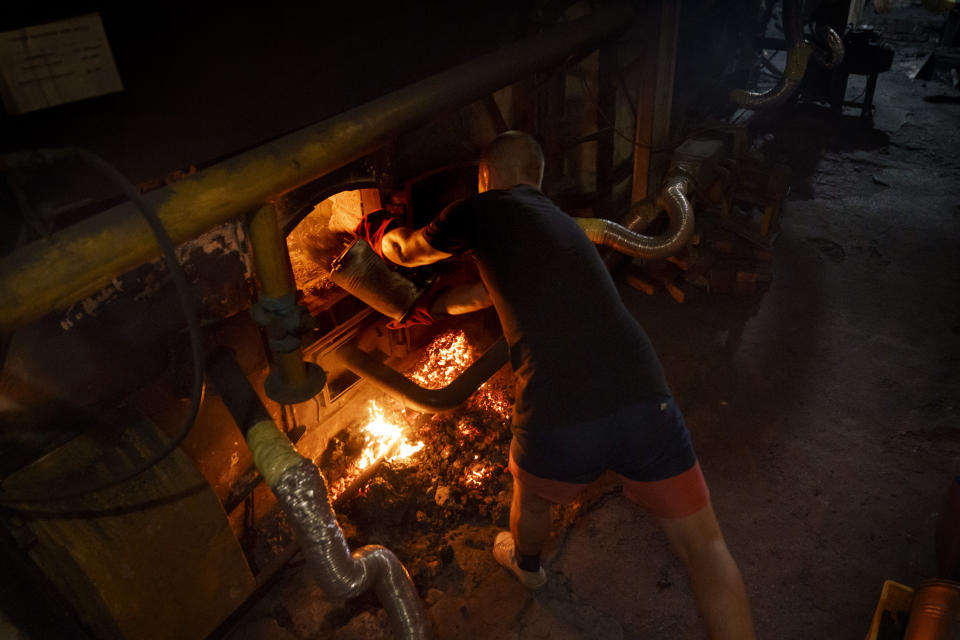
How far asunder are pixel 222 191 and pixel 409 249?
1.38 meters

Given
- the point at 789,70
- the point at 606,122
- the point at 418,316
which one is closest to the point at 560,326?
the point at 418,316

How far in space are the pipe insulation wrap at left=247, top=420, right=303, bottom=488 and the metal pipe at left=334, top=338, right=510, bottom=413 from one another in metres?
0.95

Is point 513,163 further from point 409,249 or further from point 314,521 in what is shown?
point 314,521

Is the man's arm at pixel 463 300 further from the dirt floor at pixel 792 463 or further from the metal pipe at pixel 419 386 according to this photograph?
the dirt floor at pixel 792 463

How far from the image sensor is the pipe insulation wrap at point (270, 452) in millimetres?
2658

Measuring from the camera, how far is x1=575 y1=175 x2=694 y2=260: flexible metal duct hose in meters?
4.39

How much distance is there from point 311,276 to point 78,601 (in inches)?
98.7

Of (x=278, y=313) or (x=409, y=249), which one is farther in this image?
(x=409, y=249)

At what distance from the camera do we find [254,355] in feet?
11.6

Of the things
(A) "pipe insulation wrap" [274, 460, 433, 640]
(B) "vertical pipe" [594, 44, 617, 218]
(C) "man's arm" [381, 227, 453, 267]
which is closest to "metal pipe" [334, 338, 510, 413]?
(C) "man's arm" [381, 227, 453, 267]

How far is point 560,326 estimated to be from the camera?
8.52 ft

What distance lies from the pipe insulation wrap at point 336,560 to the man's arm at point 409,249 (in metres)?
1.29

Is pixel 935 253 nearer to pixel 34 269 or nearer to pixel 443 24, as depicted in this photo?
pixel 443 24

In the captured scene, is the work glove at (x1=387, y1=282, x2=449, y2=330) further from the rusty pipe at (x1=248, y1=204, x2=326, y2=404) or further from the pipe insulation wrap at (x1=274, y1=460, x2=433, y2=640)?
the pipe insulation wrap at (x1=274, y1=460, x2=433, y2=640)
